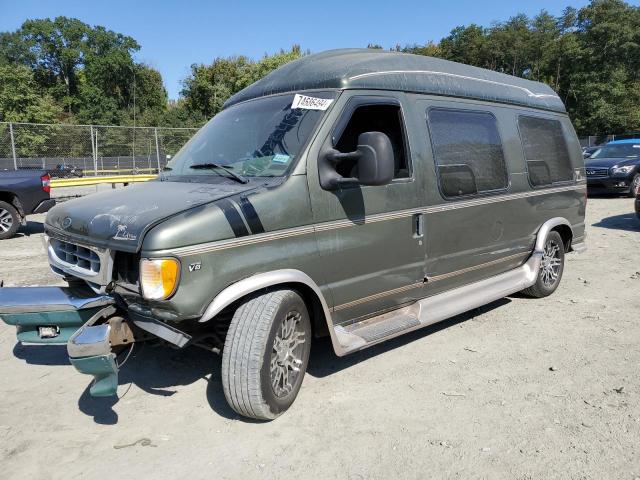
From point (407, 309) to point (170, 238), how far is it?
7.38 feet

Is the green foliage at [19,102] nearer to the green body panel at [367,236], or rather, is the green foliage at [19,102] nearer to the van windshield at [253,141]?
the van windshield at [253,141]

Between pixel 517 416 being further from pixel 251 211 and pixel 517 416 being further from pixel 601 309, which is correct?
pixel 601 309

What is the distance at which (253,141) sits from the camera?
393 centimetres

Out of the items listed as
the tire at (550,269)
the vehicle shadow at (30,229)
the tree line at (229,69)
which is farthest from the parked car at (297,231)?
the tree line at (229,69)

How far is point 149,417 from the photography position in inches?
138

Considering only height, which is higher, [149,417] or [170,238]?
[170,238]

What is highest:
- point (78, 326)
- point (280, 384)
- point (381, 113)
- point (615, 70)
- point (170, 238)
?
point (615, 70)

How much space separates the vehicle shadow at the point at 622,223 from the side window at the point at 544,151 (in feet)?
16.3

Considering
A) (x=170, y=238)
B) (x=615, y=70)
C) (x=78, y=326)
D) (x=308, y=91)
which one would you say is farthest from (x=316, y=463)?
(x=615, y=70)

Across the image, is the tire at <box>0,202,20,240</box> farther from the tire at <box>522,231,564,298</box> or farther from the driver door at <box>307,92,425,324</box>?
the tire at <box>522,231,564,298</box>

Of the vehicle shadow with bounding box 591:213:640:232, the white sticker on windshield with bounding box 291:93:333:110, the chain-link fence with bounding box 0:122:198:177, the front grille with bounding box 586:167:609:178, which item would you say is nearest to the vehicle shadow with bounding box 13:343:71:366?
the white sticker on windshield with bounding box 291:93:333:110

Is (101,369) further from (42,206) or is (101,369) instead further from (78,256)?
(42,206)

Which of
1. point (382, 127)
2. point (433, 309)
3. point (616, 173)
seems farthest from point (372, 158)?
point (616, 173)

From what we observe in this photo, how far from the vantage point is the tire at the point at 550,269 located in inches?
235
